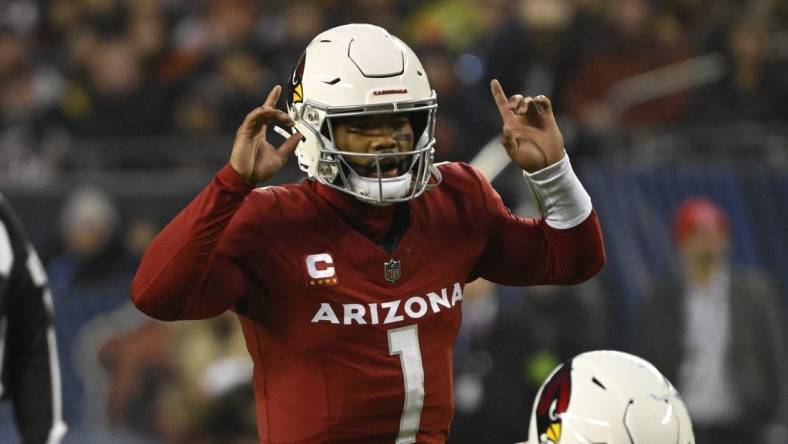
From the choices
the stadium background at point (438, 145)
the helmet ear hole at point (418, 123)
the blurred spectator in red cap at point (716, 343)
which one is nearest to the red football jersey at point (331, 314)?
the helmet ear hole at point (418, 123)

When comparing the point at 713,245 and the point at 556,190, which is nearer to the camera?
the point at 556,190

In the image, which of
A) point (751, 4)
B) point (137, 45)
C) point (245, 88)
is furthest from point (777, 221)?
point (137, 45)

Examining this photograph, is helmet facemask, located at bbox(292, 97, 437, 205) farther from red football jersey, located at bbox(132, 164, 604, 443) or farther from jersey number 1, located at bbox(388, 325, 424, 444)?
jersey number 1, located at bbox(388, 325, 424, 444)

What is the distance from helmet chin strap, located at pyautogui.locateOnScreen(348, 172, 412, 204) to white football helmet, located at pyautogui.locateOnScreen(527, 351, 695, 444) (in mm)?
535

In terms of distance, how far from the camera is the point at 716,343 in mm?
6496

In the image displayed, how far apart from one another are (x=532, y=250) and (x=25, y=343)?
137 centimetres

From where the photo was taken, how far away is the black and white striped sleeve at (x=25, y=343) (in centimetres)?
362

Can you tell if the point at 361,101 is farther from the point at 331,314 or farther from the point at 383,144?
the point at 331,314

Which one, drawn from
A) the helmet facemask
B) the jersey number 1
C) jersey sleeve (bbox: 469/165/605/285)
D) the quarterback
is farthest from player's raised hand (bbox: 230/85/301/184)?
jersey sleeve (bbox: 469/165/605/285)

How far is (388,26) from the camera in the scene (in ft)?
29.2

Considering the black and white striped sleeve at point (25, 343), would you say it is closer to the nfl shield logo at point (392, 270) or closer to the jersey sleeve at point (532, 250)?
the nfl shield logo at point (392, 270)

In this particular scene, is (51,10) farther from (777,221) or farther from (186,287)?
(186,287)

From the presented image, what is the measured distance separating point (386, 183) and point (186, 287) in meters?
0.50

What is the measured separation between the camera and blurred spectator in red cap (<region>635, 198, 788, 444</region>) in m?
6.39
